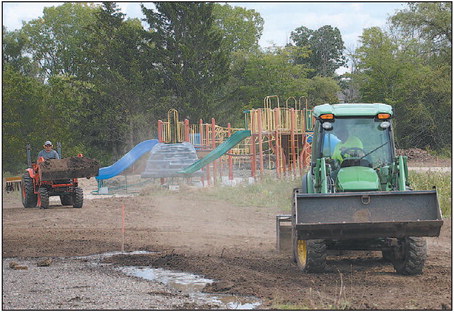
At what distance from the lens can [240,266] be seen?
1156 cm

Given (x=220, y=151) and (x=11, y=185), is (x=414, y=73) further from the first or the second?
(x=11, y=185)

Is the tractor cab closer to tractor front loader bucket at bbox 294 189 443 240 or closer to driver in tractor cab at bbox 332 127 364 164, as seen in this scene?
driver in tractor cab at bbox 332 127 364 164

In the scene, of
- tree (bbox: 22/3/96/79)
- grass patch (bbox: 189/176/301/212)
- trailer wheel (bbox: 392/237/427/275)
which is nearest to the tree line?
tree (bbox: 22/3/96/79)

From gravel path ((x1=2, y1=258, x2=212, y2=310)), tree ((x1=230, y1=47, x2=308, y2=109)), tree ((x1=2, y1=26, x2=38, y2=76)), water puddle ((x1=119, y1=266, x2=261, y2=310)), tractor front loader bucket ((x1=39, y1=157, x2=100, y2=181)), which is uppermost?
tree ((x1=2, y1=26, x2=38, y2=76))

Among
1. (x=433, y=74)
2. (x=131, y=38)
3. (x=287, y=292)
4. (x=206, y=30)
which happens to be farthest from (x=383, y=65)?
(x=287, y=292)

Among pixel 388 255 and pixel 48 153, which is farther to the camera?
pixel 48 153

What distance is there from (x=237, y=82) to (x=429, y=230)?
2192 inches

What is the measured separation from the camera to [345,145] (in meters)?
11.1

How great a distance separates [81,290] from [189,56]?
4491 cm

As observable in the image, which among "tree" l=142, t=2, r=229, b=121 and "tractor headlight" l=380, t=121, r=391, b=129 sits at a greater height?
"tree" l=142, t=2, r=229, b=121

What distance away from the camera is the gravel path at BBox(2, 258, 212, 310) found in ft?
28.9

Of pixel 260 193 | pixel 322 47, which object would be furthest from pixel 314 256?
pixel 322 47

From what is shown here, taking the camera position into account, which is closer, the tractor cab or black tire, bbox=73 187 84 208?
the tractor cab

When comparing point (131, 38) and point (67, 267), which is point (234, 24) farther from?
point (67, 267)
